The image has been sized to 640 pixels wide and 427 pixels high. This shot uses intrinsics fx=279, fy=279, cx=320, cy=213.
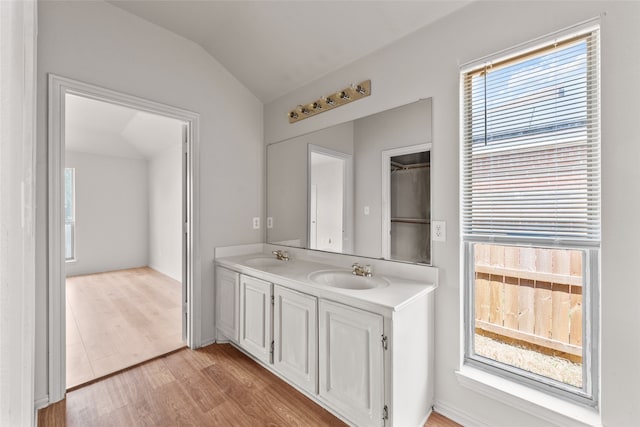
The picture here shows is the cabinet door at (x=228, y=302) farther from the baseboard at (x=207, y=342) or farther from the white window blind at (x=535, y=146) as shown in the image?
the white window blind at (x=535, y=146)

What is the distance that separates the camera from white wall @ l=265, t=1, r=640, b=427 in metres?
1.18

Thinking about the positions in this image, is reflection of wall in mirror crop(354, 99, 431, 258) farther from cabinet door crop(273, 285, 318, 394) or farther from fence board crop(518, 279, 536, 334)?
fence board crop(518, 279, 536, 334)

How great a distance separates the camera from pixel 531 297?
152cm

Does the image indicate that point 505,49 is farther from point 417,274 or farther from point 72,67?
point 72,67

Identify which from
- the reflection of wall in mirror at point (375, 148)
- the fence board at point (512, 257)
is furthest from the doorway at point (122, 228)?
the fence board at point (512, 257)

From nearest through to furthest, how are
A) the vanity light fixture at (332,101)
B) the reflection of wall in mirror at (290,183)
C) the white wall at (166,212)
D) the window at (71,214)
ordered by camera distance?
A: the vanity light fixture at (332,101), the reflection of wall in mirror at (290,183), the white wall at (166,212), the window at (71,214)

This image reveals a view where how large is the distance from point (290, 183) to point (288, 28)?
127 centimetres

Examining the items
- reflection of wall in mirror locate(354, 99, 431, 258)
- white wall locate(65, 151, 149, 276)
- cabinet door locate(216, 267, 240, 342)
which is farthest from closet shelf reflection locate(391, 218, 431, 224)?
white wall locate(65, 151, 149, 276)

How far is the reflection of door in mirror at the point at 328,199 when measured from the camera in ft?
7.33

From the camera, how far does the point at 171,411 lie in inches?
67.6

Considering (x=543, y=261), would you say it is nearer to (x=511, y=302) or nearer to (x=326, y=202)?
(x=511, y=302)

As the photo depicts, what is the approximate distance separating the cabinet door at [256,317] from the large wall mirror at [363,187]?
24.3 inches

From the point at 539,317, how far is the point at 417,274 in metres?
0.64

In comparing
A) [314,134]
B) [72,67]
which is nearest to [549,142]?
[314,134]
